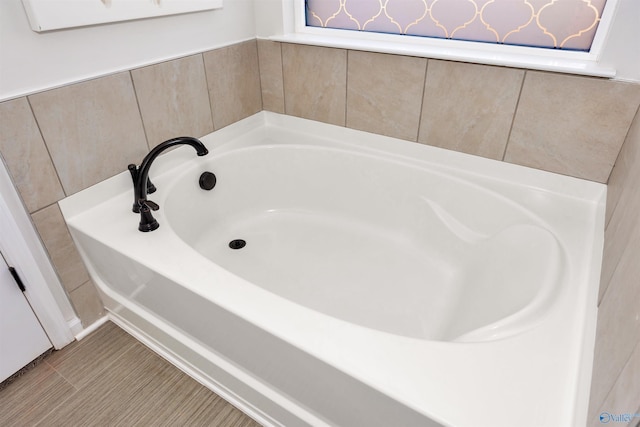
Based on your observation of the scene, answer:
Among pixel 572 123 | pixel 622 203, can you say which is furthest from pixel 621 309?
pixel 572 123

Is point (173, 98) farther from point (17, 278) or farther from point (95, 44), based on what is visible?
point (17, 278)

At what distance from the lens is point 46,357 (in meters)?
1.47

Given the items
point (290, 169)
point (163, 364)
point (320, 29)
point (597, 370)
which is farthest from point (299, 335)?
point (320, 29)

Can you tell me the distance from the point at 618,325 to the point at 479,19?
116 centimetres

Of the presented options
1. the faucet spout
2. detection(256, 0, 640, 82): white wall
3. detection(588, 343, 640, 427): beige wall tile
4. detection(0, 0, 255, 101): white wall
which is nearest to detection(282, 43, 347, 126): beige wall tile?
detection(0, 0, 255, 101): white wall

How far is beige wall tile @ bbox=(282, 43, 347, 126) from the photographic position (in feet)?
5.63

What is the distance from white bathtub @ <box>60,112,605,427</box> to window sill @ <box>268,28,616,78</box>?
355 mm

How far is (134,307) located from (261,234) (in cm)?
64

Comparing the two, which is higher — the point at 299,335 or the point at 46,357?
the point at 299,335

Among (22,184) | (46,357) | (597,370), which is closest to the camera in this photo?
(597,370)

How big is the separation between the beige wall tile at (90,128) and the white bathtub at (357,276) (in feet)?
0.24

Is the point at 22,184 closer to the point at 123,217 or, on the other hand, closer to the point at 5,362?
the point at 123,217

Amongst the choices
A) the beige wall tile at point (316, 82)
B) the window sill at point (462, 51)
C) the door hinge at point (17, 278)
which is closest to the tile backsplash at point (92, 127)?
the door hinge at point (17, 278)

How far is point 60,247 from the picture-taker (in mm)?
1378
